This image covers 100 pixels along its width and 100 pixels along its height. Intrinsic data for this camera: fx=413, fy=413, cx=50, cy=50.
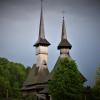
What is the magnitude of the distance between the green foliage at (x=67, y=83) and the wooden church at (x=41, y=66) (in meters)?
6.14

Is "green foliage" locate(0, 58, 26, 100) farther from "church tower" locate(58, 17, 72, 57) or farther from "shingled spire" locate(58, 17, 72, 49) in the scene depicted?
Result: "shingled spire" locate(58, 17, 72, 49)

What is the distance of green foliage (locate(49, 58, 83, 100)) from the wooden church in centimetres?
614

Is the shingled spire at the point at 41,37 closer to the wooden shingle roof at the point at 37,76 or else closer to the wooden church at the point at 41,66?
the wooden church at the point at 41,66

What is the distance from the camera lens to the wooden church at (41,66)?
89.0ft

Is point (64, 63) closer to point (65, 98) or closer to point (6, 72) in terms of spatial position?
point (65, 98)

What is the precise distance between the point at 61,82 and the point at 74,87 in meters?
0.64

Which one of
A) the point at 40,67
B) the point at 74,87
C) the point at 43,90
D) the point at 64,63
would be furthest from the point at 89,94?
the point at 40,67

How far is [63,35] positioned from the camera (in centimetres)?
2895

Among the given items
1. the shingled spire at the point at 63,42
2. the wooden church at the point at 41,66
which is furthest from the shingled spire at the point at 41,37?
the shingled spire at the point at 63,42

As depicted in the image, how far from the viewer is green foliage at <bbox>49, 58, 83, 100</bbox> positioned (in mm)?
18359

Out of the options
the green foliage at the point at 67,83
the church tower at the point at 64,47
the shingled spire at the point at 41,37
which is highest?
the shingled spire at the point at 41,37

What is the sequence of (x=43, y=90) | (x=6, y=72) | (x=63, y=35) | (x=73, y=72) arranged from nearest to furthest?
(x=73, y=72) < (x=43, y=90) < (x=63, y=35) < (x=6, y=72)

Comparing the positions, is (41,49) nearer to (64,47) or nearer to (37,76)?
(64,47)

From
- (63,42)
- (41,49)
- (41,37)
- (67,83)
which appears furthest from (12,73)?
(67,83)
